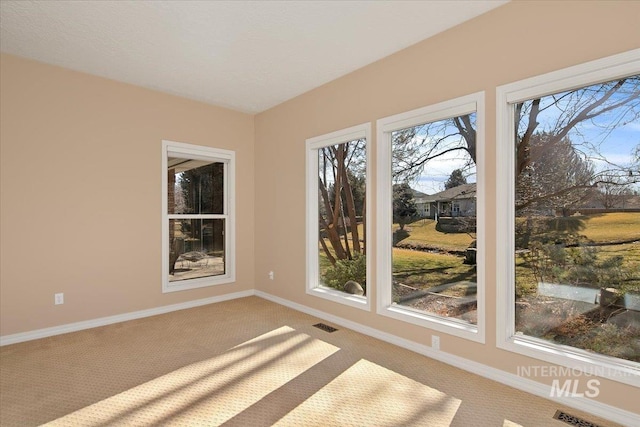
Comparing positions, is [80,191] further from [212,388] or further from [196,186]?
[212,388]

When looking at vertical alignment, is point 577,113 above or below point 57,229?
above

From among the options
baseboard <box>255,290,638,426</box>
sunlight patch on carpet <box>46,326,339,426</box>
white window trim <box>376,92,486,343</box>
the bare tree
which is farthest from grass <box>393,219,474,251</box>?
sunlight patch on carpet <box>46,326,339,426</box>

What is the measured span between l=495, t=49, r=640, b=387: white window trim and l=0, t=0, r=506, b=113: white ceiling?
0.72 metres

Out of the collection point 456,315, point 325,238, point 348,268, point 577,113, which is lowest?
point 456,315

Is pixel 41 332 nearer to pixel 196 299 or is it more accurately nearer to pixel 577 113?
pixel 196 299

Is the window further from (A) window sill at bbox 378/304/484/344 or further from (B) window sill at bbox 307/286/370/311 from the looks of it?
(A) window sill at bbox 378/304/484/344

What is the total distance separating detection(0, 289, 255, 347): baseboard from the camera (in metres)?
3.30

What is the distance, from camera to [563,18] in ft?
7.32

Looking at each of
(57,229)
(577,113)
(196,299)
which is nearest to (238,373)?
(196,299)

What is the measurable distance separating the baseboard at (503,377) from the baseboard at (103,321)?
1818mm

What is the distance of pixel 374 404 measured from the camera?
88.5 inches

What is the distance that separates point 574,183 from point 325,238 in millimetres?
2593

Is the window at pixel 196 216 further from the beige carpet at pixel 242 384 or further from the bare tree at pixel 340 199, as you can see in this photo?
the bare tree at pixel 340 199

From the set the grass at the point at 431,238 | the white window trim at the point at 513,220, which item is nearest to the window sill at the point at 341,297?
the grass at the point at 431,238
